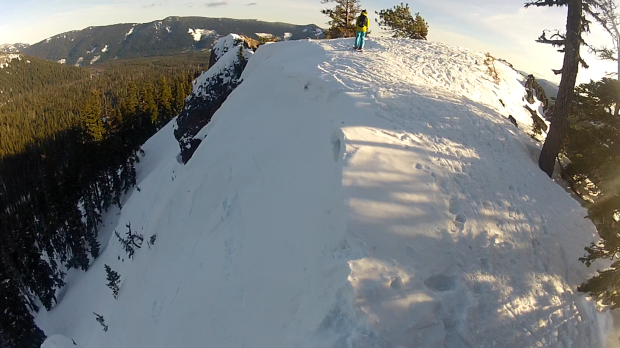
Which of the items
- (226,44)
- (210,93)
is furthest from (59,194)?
(226,44)

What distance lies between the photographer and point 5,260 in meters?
31.7

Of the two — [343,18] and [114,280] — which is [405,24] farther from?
[114,280]

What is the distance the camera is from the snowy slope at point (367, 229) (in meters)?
5.60

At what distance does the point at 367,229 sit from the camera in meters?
6.25

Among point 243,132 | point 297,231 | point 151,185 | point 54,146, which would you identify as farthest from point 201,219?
point 54,146

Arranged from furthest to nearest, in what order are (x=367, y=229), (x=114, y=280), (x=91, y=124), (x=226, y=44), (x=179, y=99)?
(x=179, y=99) < (x=91, y=124) < (x=226, y=44) < (x=114, y=280) < (x=367, y=229)

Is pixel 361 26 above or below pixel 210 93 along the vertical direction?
above

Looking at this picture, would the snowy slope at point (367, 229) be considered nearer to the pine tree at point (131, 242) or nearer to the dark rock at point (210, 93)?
the pine tree at point (131, 242)

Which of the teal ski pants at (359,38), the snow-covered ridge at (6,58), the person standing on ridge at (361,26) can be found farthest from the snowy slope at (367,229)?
the snow-covered ridge at (6,58)

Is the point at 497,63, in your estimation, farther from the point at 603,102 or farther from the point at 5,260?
the point at 5,260

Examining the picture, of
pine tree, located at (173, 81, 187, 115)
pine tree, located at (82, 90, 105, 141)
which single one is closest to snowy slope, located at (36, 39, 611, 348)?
pine tree, located at (82, 90, 105, 141)

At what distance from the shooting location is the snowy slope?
560 cm

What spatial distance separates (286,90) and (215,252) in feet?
24.1

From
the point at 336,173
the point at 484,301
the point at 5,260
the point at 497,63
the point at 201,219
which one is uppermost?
the point at 497,63
